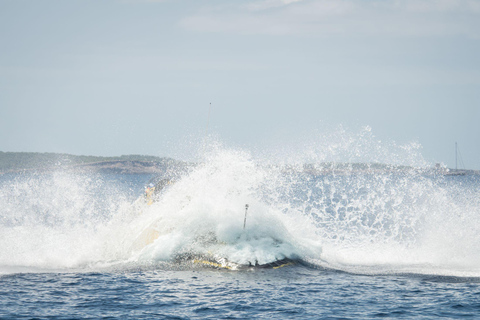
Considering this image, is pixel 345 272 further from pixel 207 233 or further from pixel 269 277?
pixel 207 233

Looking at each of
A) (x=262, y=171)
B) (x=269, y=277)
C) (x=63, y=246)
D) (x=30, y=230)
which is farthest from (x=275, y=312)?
(x=30, y=230)

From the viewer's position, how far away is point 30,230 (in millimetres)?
28219

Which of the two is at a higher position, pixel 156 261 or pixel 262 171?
pixel 262 171

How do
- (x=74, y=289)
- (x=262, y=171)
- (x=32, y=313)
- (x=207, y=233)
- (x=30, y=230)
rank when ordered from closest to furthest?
(x=32, y=313)
(x=74, y=289)
(x=207, y=233)
(x=262, y=171)
(x=30, y=230)

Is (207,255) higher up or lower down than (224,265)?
higher up

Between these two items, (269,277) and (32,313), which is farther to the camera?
(269,277)

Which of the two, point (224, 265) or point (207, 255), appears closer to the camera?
point (224, 265)

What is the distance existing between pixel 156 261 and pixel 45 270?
13.2ft

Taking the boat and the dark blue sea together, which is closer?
the dark blue sea

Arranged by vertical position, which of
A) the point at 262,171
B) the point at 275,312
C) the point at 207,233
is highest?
the point at 262,171

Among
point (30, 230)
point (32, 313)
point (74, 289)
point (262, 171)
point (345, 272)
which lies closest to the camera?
point (32, 313)

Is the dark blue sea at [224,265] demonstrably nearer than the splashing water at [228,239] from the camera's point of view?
Yes

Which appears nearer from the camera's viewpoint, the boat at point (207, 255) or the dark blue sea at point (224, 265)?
the dark blue sea at point (224, 265)

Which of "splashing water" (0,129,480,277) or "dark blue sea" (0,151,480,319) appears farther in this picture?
"splashing water" (0,129,480,277)
